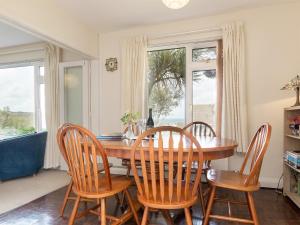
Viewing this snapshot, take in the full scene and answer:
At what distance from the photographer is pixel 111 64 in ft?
13.1

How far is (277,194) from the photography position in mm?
2869

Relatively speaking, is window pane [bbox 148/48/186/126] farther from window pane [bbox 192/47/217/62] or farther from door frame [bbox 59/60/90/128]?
door frame [bbox 59/60/90/128]

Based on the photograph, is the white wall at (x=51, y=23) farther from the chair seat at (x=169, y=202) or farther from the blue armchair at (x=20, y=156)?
the chair seat at (x=169, y=202)

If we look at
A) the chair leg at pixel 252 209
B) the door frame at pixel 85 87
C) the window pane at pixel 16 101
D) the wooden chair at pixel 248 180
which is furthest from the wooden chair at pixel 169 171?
the window pane at pixel 16 101

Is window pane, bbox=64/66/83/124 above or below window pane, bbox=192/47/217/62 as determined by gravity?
below

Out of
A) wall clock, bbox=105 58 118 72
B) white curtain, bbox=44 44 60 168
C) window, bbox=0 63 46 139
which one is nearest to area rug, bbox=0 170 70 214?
white curtain, bbox=44 44 60 168

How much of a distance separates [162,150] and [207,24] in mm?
2636

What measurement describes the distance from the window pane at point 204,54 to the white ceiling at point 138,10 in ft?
1.67

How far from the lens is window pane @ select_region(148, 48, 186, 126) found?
3719 mm

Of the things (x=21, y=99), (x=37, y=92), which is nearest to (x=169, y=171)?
(x=37, y=92)

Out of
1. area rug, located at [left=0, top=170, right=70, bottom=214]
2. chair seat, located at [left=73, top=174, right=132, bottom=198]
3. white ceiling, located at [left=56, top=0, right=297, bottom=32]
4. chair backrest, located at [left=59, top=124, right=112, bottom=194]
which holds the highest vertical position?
white ceiling, located at [left=56, top=0, right=297, bottom=32]

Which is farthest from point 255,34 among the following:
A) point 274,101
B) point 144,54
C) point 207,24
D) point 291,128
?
point 144,54

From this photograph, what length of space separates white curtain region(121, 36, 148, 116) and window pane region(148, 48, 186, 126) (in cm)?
23

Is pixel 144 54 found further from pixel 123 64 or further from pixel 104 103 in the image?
pixel 104 103
